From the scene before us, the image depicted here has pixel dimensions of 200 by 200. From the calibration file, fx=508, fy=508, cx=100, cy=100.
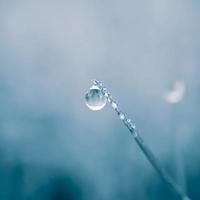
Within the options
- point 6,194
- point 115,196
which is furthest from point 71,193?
point 6,194

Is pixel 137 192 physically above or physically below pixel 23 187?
below

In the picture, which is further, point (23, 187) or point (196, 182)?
point (23, 187)

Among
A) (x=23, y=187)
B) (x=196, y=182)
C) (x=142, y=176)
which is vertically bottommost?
(x=196, y=182)

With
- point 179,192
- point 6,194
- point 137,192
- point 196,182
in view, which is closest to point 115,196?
point 137,192

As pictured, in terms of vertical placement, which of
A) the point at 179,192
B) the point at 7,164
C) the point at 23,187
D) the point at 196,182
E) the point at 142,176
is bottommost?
the point at 179,192

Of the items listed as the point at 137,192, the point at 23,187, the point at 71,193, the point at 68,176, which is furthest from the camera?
the point at 68,176

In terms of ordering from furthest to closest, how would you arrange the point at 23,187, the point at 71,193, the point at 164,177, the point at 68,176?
the point at 68,176
the point at 23,187
the point at 71,193
the point at 164,177

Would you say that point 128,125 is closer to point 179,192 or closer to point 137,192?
point 179,192

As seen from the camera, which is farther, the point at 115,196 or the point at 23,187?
the point at 23,187

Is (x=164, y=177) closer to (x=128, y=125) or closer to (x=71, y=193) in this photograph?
(x=128, y=125)
